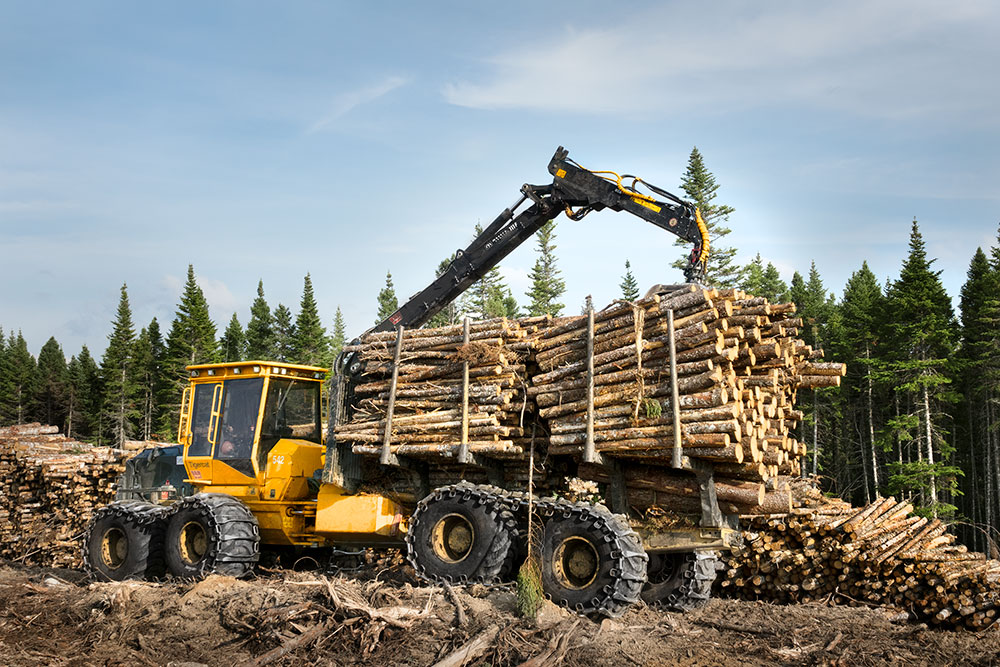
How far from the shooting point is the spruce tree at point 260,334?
63.5 meters

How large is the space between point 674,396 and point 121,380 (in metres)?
60.2

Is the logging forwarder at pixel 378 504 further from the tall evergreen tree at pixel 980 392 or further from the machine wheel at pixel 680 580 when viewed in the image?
the tall evergreen tree at pixel 980 392

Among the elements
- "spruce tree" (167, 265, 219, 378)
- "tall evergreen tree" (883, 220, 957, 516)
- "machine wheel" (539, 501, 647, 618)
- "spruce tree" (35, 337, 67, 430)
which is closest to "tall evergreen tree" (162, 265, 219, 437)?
"spruce tree" (167, 265, 219, 378)

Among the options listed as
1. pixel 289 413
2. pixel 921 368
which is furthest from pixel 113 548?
pixel 921 368

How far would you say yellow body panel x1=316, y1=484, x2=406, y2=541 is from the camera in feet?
34.5

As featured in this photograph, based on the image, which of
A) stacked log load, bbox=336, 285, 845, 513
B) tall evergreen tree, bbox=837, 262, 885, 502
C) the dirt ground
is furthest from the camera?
tall evergreen tree, bbox=837, 262, 885, 502

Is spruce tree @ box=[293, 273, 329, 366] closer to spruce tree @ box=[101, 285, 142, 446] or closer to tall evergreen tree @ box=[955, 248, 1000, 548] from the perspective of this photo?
spruce tree @ box=[101, 285, 142, 446]

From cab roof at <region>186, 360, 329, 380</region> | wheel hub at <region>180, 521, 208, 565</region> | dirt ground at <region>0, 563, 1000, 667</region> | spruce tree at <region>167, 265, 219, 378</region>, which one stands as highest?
spruce tree at <region>167, 265, 219, 378</region>

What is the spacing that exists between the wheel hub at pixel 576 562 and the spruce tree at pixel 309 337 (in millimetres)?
49319

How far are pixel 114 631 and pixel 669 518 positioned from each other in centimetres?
615

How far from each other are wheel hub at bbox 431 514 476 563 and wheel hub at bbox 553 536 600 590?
3.92 feet

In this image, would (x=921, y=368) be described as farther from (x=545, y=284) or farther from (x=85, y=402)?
(x=85, y=402)

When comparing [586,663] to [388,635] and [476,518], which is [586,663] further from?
[476,518]

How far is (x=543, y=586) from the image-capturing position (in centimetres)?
859
